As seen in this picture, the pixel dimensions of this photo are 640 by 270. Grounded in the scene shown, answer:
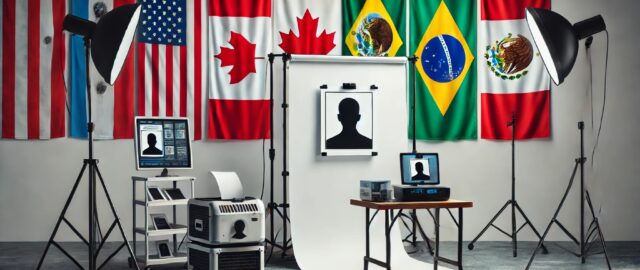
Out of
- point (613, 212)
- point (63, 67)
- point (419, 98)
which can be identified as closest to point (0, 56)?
point (63, 67)

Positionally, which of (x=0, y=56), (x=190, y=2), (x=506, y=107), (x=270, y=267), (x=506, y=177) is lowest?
A: (x=270, y=267)

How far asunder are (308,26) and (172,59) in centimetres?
140

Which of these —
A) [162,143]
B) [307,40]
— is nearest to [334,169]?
[162,143]

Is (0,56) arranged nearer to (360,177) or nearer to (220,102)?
(220,102)

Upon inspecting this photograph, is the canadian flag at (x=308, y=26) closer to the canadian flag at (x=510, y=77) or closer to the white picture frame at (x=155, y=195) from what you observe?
the canadian flag at (x=510, y=77)

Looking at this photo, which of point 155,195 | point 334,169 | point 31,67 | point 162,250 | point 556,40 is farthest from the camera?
point 31,67

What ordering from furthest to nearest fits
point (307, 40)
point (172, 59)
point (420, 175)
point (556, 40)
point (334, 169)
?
point (307, 40), point (172, 59), point (334, 169), point (556, 40), point (420, 175)

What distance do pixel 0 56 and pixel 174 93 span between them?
1696mm

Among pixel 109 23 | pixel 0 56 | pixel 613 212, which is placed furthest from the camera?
pixel 613 212

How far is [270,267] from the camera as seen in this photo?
18.4 feet

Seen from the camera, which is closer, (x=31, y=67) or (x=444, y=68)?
(x=31, y=67)

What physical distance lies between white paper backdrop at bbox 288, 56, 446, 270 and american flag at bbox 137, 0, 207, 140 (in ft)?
4.89

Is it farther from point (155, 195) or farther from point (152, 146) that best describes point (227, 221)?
point (152, 146)

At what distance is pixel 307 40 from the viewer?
7035 millimetres
